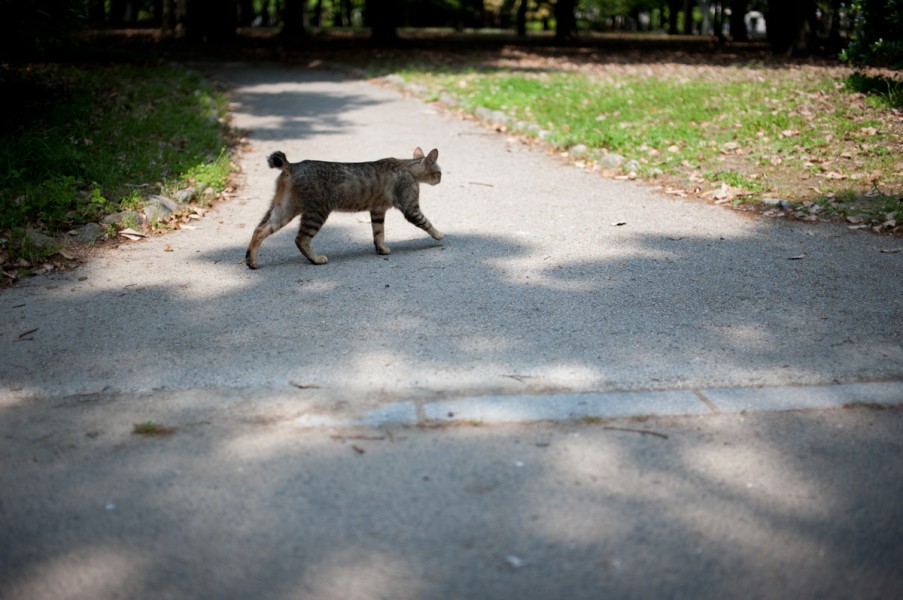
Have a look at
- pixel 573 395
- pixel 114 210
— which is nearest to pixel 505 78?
pixel 114 210

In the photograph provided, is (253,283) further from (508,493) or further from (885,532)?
(885,532)

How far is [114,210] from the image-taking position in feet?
24.3

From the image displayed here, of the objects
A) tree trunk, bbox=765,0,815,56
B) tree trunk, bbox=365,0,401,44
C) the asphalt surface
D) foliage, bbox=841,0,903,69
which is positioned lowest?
the asphalt surface

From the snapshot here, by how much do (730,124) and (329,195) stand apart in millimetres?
7291

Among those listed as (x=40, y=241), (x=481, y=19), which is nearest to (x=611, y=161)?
(x=40, y=241)

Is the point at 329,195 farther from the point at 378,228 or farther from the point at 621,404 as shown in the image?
the point at 621,404

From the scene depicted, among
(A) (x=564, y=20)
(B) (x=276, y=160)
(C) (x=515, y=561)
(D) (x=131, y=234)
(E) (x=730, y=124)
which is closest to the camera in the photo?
(C) (x=515, y=561)

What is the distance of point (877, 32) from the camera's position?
39.5 ft

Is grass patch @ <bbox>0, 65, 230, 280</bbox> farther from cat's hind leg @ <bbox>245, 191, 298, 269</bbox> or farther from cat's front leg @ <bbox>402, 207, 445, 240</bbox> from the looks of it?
cat's front leg @ <bbox>402, 207, 445, 240</bbox>

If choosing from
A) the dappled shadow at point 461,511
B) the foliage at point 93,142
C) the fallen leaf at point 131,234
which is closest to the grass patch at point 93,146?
the foliage at point 93,142

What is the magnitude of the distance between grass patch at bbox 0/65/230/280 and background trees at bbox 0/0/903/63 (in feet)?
3.55

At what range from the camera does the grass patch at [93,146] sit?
723 centimetres

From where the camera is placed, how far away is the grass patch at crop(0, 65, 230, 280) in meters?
7.23

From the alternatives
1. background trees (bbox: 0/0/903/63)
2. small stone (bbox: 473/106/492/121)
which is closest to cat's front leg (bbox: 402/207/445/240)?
small stone (bbox: 473/106/492/121)
